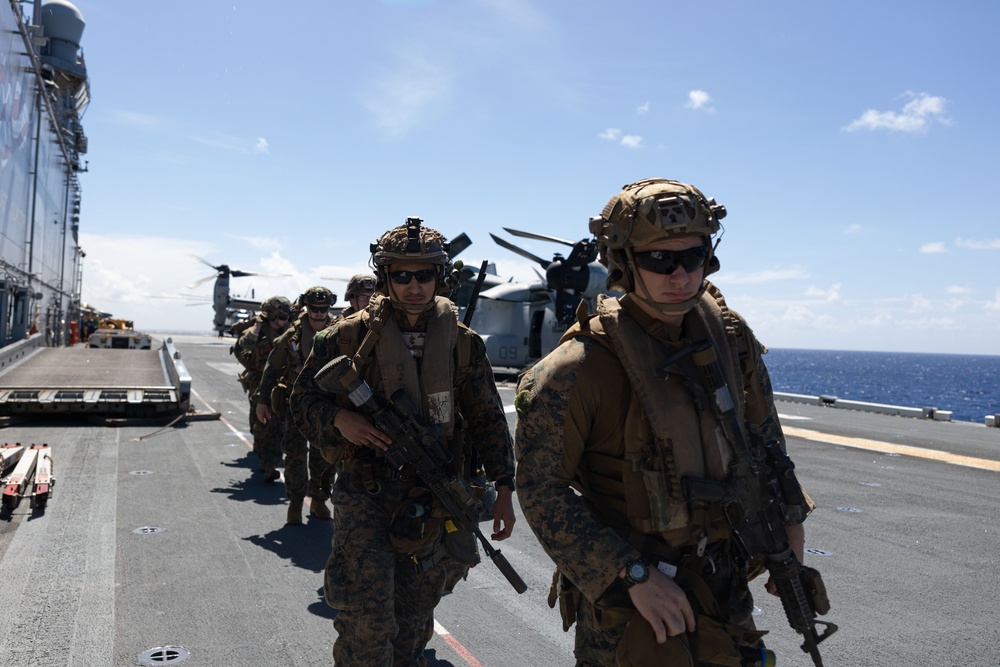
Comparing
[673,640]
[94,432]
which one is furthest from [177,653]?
[94,432]

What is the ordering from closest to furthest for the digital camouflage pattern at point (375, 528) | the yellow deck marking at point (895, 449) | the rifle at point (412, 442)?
the digital camouflage pattern at point (375, 528), the rifle at point (412, 442), the yellow deck marking at point (895, 449)

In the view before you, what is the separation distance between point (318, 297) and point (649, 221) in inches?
207

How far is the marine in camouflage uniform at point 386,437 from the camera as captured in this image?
10.4 ft

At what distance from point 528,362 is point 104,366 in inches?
593

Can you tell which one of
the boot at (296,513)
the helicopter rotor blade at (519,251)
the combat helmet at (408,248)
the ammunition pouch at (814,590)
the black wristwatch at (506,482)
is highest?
the helicopter rotor blade at (519,251)

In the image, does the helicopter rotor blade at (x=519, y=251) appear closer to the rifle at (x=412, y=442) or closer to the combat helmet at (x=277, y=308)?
the combat helmet at (x=277, y=308)

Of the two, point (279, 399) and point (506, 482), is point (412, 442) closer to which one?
point (506, 482)

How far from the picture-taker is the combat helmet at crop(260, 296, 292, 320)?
948cm

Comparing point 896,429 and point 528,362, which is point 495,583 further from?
point 528,362

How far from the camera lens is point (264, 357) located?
10.2m

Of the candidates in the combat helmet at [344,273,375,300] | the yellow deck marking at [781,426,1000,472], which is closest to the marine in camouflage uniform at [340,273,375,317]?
the combat helmet at [344,273,375,300]

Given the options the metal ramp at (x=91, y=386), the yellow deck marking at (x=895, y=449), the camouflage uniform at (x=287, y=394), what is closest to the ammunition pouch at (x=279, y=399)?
the camouflage uniform at (x=287, y=394)

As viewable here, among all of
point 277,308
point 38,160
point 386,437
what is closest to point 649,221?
point 386,437

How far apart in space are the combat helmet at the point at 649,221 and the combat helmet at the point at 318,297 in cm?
492
